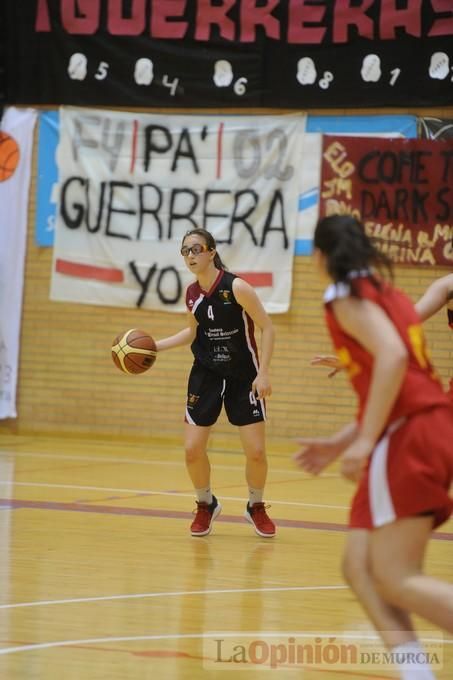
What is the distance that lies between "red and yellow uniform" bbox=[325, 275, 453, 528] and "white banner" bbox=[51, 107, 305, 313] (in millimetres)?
10159

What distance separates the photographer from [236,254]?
14.1 meters

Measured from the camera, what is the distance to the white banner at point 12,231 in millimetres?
14953

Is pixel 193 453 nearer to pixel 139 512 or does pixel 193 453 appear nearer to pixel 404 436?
pixel 139 512

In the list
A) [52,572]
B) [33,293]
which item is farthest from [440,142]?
[52,572]

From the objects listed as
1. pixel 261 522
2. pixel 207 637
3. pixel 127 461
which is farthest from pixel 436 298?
pixel 127 461

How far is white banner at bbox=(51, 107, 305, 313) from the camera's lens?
45.6 ft

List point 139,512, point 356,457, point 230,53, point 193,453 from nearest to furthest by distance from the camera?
point 356,457
point 193,453
point 139,512
point 230,53

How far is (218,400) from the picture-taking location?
774cm

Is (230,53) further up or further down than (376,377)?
further up

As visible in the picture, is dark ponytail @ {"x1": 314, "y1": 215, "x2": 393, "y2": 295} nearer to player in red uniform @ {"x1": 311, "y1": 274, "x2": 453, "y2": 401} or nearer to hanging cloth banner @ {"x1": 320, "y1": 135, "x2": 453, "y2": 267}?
player in red uniform @ {"x1": 311, "y1": 274, "x2": 453, "y2": 401}

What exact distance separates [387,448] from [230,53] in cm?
1100

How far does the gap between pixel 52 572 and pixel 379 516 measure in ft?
10.6

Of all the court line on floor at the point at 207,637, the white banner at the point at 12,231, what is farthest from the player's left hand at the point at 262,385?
the white banner at the point at 12,231

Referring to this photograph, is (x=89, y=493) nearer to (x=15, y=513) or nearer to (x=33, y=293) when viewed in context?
(x=15, y=513)
